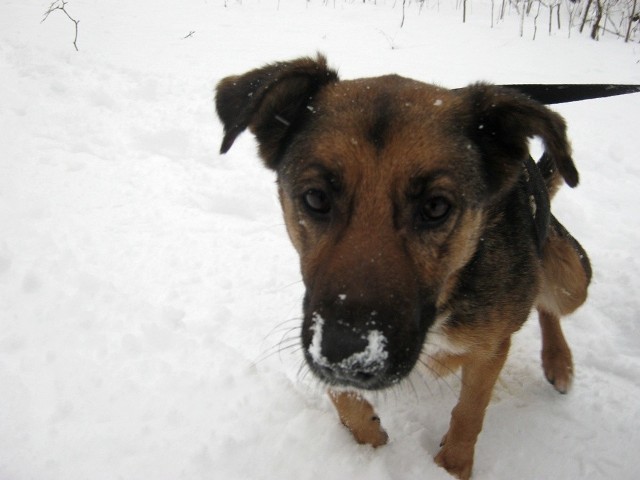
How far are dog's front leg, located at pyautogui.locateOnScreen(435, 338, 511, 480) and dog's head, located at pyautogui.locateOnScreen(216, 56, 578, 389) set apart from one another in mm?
528

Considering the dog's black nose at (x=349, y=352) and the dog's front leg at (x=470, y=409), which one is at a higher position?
the dog's black nose at (x=349, y=352)

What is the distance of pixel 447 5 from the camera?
1213 centimetres

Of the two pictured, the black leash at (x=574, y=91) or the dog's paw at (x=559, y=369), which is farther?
the dog's paw at (x=559, y=369)

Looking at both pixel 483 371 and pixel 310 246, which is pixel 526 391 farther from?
pixel 310 246

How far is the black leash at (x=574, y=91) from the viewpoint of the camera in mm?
2709

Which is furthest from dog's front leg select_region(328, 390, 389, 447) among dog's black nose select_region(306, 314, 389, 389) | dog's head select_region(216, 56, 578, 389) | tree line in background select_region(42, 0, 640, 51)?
tree line in background select_region(42, 0, 640, 51)

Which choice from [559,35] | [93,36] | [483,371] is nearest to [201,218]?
[483,371]

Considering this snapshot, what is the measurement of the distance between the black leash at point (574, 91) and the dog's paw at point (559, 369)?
5.53ft

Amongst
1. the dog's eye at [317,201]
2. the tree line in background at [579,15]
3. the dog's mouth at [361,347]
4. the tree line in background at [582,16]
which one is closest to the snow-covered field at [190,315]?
the dog's mouth at [361,347]

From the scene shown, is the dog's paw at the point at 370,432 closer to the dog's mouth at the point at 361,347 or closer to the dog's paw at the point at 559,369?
the dog's mouth at the point at 361,347

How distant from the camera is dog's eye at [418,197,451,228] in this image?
6.75 feet

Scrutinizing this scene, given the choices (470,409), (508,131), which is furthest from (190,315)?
(508,131)

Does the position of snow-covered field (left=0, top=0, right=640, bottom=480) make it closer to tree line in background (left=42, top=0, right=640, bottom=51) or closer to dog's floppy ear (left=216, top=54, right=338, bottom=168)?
dog's floppy ear (left=216, top=54, right=338, bottom=168)

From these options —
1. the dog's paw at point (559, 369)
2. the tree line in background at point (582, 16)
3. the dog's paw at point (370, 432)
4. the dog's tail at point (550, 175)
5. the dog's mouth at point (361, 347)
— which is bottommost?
the dog's paw at point (559, 369)
